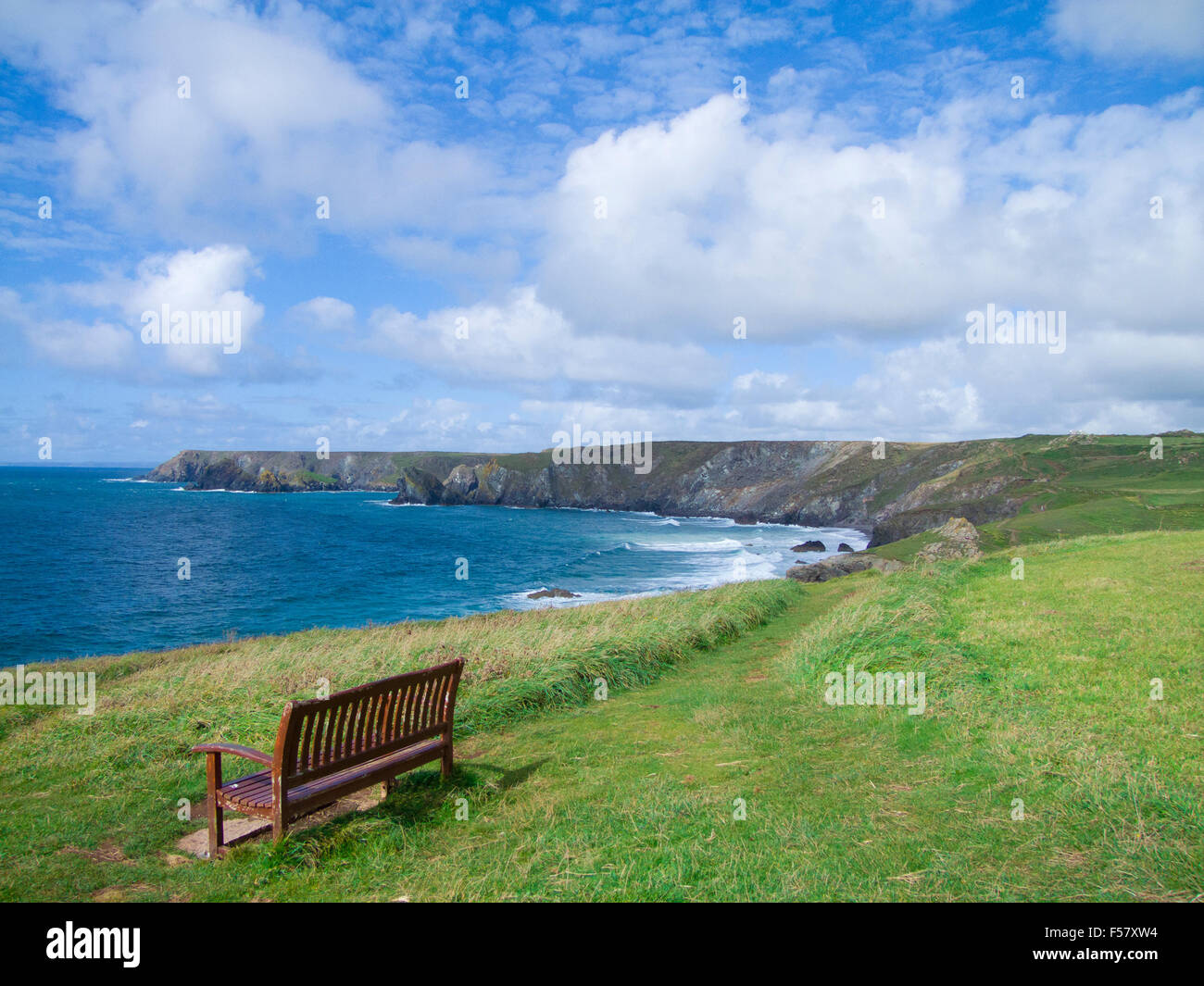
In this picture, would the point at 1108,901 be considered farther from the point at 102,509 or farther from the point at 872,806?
the point at 102,509

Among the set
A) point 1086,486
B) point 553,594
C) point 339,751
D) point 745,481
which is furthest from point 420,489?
point 339,751

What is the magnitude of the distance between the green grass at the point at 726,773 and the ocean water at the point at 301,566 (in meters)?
25.5

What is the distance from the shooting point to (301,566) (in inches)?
2162

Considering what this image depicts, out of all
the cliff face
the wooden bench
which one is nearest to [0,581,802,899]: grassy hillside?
the wooden bench

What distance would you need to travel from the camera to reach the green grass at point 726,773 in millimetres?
4637

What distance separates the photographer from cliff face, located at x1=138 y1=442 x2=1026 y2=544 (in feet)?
290

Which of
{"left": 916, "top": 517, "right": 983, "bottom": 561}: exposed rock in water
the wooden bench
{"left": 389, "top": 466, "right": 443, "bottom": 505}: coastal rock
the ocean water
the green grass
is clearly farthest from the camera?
{"left": 389, "top": 466, "right": 443, "bottom": 505}: coastal rock

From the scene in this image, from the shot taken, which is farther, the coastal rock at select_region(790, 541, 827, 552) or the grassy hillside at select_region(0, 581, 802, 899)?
the coastal rock at select_region(790, 541, 827, 552)

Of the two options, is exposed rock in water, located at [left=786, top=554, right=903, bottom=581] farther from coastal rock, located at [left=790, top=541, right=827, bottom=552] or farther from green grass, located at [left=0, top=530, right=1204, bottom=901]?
coastal rock, located at [left=790, top=541, right=827, bottom=552]

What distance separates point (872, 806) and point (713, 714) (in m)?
3.12

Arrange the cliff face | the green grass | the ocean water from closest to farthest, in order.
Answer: the green grass < the ocean water < the cliff face

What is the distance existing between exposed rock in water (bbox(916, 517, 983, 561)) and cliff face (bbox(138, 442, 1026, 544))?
3479 centimetres
